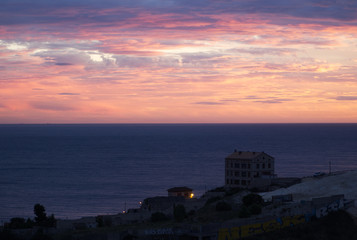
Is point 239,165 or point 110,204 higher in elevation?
point 239,165

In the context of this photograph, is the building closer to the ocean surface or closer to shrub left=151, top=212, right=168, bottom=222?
the ocean surface

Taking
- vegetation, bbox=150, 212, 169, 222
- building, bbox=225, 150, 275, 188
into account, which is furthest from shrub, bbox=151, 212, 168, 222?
building, bbox=225, 150, 275, 188

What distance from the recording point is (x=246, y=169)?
73.5m

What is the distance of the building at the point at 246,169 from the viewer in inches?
2874

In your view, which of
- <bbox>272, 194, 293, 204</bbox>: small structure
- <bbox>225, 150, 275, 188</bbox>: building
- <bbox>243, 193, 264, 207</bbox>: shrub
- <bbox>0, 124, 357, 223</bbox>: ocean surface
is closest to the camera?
<bbox>243, 193, 264, 207</bbox>: shrub

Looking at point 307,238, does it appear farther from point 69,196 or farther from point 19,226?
point 69,196

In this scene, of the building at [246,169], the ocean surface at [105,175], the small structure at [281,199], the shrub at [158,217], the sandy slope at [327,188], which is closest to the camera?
the shrub at [158,217]

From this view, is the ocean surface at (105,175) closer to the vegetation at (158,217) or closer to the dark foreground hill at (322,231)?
the vegetation at (158,217)

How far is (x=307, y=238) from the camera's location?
107 ft

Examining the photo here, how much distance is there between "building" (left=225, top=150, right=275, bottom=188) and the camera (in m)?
73.0

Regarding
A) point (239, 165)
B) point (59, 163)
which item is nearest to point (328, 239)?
point (239, 165)

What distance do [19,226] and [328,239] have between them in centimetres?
2448

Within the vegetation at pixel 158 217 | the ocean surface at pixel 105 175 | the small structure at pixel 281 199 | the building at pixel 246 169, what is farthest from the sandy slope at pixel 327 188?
the ocean surface at pixel 105 175

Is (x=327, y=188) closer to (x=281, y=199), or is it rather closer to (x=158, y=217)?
(x=281, y=199)
